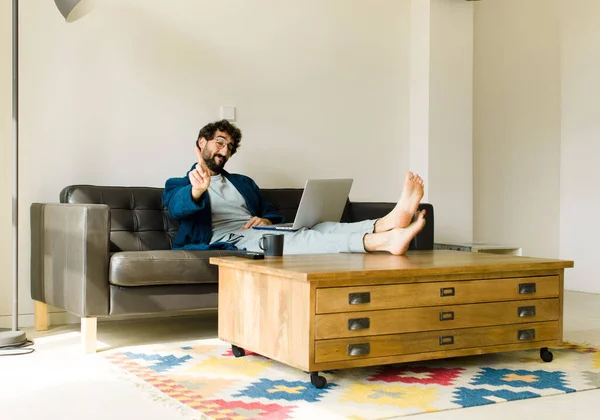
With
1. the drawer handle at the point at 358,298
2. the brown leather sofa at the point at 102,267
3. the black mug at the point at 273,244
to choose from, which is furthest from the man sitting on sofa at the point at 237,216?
the drawer handle at the point at 358,298

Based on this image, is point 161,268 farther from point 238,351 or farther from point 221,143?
point 221,143

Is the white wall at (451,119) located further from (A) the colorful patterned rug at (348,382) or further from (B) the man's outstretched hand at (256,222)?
(A) the colorful patterned rug at (348,382)

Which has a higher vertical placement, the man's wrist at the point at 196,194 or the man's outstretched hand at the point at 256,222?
the man's wrist at the point at 196,194

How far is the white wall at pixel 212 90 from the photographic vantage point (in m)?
4.41

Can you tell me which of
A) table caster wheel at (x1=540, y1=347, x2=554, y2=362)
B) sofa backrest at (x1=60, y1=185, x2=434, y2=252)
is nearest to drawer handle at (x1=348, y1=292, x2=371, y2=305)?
table caster wheel at (x1=540, y1=347, x2=554, y2=362)

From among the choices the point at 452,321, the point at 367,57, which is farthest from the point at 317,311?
the point at 367,57

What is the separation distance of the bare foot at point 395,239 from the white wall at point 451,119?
187cm

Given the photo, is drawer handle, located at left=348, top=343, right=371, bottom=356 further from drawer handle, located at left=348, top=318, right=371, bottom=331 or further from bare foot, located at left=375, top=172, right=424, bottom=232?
bare foot, located at left=375, top=172, right=424, bottom=232

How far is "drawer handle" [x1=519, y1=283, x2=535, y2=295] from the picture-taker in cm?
329

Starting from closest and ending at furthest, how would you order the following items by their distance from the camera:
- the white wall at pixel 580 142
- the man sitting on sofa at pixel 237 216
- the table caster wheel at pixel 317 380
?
the table caster wheel at pixel 317 380, the man sitting on sofa at pixel 237 216, the white wall at pixel 580 142

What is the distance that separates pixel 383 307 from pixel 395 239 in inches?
26.8

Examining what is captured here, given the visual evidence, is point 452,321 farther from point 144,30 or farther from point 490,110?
point 490,110

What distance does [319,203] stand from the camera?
3.99 meters

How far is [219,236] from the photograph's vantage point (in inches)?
165
